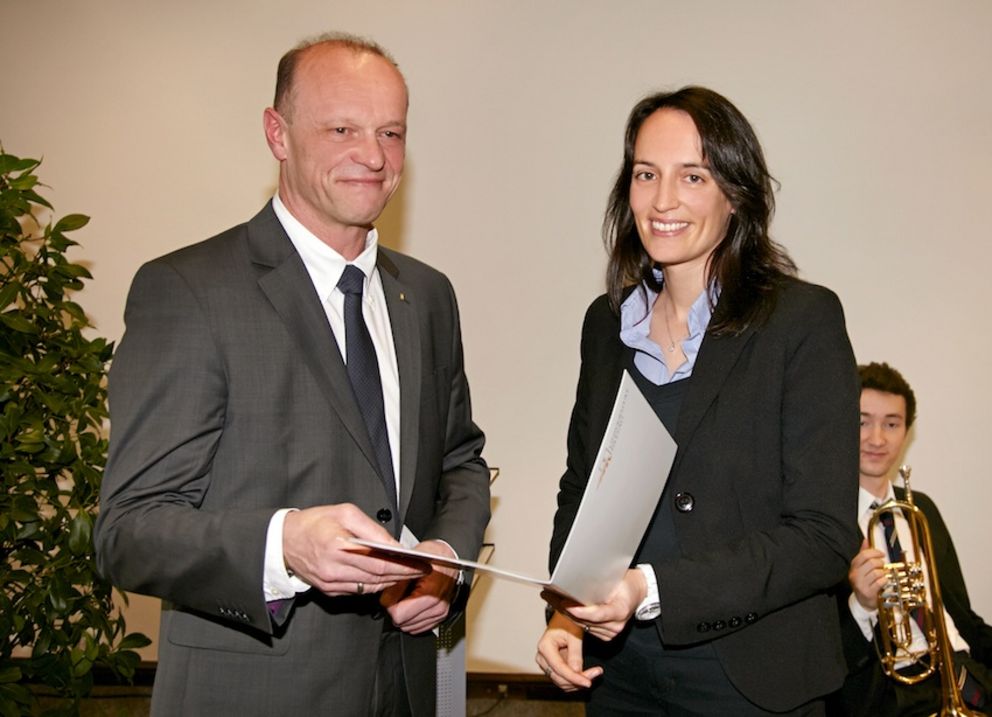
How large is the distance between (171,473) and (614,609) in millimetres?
827

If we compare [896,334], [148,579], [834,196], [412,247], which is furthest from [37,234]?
[896,334]

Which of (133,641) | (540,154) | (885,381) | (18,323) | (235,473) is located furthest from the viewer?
(540,154)

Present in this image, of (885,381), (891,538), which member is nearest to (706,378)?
(891,538)

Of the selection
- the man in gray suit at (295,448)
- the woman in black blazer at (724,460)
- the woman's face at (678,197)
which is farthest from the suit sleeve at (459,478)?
the woman's face at (678,197)

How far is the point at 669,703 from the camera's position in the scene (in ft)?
6.34

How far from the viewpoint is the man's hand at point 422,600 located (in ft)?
6.33

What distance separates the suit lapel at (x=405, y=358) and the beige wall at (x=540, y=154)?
2.19 meters

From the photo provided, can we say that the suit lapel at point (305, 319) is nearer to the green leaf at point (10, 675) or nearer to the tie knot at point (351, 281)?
the tie knot at point (351, 281)

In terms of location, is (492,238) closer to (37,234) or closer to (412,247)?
(412,247)

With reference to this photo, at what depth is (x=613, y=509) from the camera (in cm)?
167

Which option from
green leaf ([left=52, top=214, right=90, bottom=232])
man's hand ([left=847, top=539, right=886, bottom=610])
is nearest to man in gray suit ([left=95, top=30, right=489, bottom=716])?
green leaf ([left=52, top=214, right=90, bottom=232])

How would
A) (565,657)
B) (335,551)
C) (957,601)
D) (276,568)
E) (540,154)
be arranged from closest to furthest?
(335,551) < (276,568) < (565,657) < (957,601) < (540,154)

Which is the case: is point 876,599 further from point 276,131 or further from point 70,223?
point 70,223

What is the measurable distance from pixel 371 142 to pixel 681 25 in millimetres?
2658
